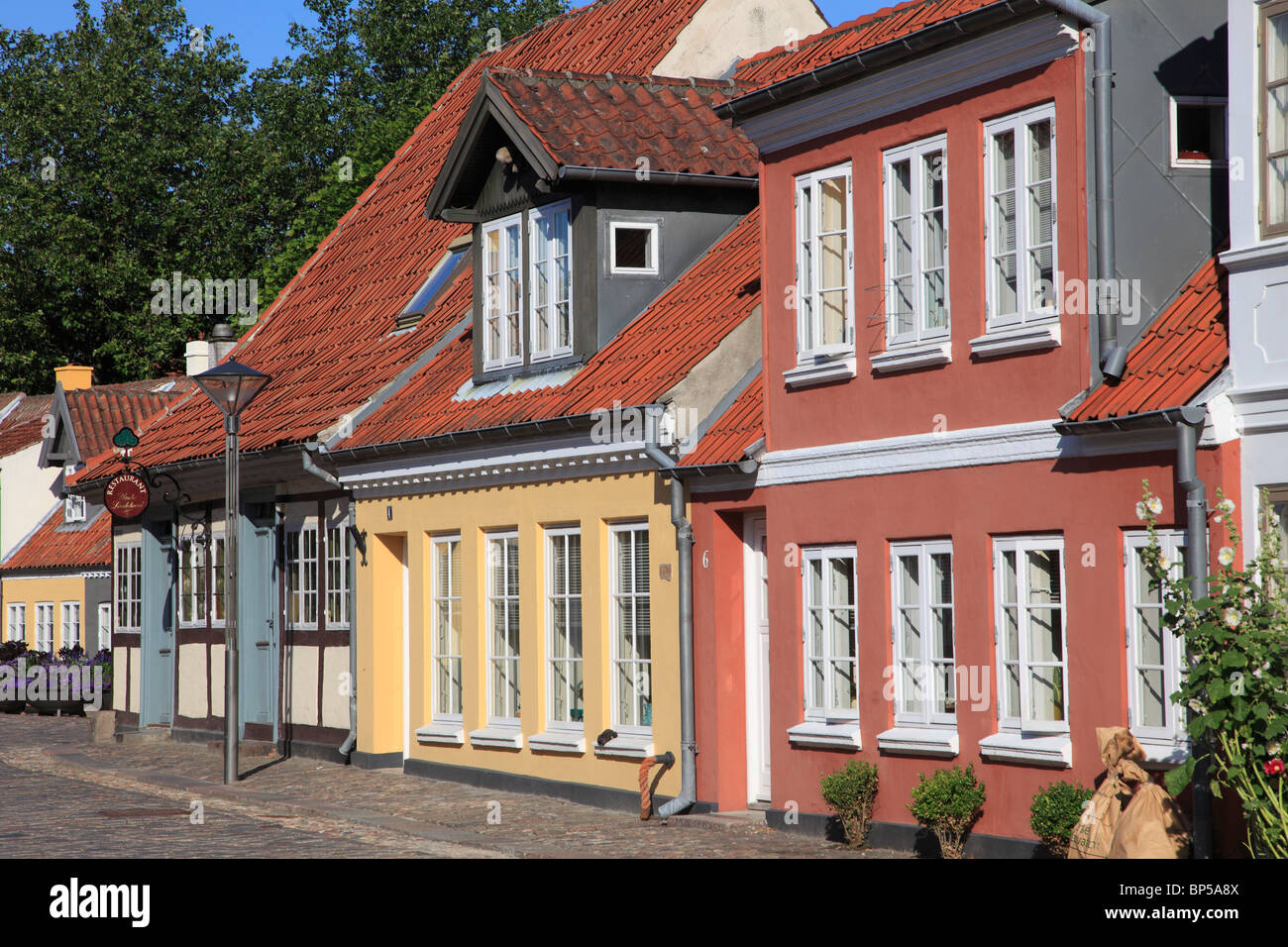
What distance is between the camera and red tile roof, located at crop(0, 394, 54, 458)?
4228 centimetres

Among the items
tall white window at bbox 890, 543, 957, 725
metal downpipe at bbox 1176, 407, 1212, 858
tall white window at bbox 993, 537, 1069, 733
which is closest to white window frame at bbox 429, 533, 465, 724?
tall white window at bbox 890, 543, 957, 725

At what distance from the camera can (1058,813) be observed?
10.8 m

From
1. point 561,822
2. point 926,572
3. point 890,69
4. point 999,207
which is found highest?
point 890,69

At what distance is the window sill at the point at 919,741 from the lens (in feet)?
39.9

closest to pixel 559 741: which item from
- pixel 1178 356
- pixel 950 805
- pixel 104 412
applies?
pixel 950 805

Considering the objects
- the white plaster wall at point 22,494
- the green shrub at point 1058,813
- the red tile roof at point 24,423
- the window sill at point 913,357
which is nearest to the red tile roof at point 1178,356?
the window sill at point 913,357

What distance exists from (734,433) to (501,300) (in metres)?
4.26

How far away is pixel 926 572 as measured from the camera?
12508 millimetres

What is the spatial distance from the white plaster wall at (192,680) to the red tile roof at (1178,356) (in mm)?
15408

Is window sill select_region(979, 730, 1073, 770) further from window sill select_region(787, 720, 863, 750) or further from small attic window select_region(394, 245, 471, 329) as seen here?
small attic window select_region(394, 245, 471, 329)
